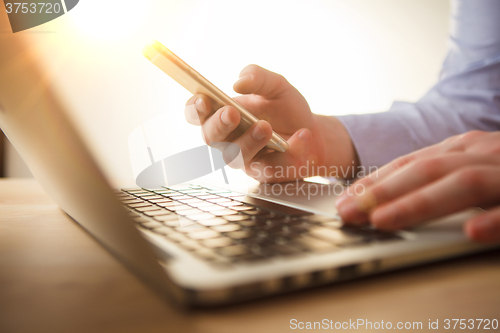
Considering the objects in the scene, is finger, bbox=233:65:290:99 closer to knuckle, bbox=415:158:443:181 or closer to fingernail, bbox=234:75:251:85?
fingernail, bbox=234:75:251:85

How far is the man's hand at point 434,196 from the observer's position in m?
0.22

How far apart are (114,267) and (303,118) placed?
57 cm

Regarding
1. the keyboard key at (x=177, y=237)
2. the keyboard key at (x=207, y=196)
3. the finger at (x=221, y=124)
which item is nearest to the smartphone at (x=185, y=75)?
the finger at (x=221, y=124)

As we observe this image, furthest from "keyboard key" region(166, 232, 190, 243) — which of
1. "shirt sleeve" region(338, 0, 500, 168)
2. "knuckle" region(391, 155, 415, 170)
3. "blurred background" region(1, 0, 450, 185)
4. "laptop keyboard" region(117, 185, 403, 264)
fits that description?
"shirt sleeve" region(338, 0, 500, 168)

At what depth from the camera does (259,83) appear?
0.61 metres

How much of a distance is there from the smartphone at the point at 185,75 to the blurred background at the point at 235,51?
0.18 m

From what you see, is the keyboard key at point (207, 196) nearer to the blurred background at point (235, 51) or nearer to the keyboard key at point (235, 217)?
the keyboard key at point (235, 217)

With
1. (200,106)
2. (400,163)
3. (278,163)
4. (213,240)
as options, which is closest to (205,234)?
(213,240)

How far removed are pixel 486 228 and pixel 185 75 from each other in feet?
1.10

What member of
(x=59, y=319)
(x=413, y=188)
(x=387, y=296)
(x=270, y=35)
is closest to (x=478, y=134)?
(x=413, y=188)

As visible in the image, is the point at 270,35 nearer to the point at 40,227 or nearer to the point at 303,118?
the point at 303,118

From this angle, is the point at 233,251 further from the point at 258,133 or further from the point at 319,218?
the point at 258,133

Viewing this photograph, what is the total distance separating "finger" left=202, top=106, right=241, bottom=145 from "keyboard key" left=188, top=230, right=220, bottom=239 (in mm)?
268

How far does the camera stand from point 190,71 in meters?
0.40
